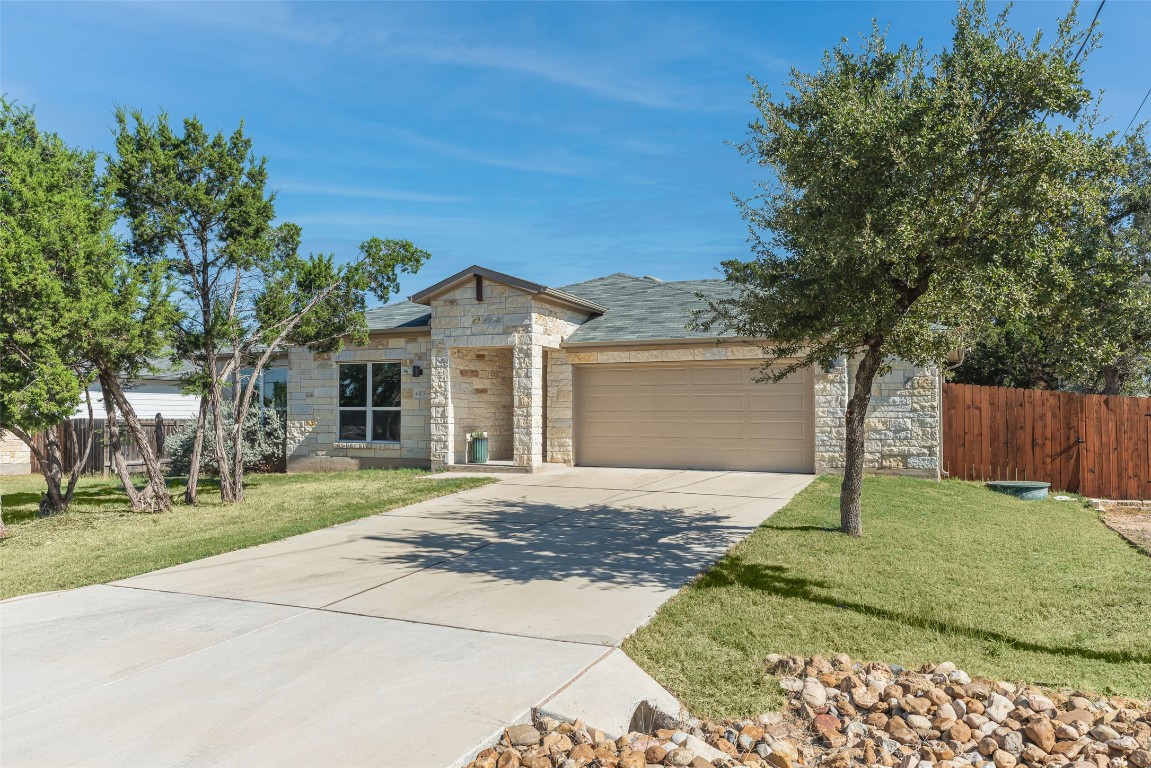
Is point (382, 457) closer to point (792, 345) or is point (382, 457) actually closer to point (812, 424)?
point (812, 424)

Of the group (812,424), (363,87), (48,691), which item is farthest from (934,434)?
(48,691)

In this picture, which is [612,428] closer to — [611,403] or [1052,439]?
[611,403]

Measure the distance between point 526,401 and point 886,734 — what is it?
476 inches

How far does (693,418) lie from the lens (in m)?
16.3

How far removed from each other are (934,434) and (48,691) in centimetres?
1410

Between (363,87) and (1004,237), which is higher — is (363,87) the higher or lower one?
the higher one

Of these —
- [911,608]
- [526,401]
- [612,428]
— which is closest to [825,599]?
[911,608]

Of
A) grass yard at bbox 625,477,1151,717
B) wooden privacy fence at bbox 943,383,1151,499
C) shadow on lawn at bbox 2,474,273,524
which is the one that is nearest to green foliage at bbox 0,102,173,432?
shadow on lawn at bbox 2,474,273,524

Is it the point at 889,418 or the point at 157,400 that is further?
the point at 157,400

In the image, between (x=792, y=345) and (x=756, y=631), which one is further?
(x=792, y=345)

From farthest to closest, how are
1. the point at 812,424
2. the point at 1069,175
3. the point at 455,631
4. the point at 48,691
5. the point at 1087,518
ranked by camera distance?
the point at 812,424
the point at 1087,518
the point at 1069,175
the point at 455,631
the point at 48,691

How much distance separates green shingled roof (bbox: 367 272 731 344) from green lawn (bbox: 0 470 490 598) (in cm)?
442

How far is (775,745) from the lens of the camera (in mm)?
4078

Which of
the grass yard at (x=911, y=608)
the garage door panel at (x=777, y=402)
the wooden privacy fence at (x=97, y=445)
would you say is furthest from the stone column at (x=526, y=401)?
the wooden privacy fence at (x=97, y=445)
